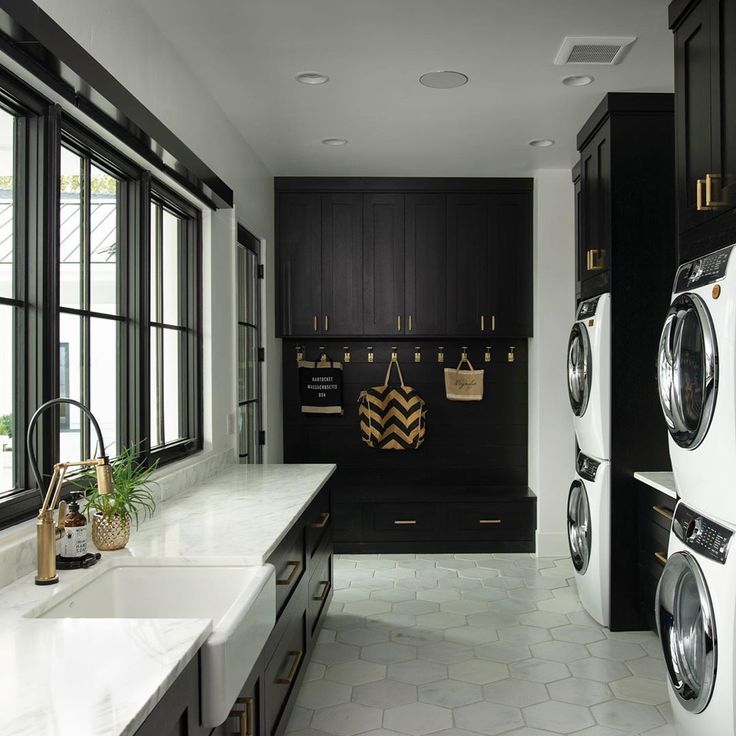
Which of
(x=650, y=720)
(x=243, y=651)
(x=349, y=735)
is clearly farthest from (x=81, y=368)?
(x=650, y=720)

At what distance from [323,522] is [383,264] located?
91.9 inches

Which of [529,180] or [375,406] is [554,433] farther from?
[529,180]

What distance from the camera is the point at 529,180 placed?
5320mm

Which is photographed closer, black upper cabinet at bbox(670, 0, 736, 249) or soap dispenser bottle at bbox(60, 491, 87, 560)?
soap dispenser bottle at bbox(60, 491, 87, 560)

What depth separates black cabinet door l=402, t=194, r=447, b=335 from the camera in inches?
211

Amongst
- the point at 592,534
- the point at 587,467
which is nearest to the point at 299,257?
the point at 587,467

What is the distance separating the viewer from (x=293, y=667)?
2699 mm

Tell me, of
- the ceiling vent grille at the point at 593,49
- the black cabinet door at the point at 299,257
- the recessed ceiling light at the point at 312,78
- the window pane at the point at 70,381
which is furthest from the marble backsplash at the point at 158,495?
the ceiling vent grille at the point at 593,49

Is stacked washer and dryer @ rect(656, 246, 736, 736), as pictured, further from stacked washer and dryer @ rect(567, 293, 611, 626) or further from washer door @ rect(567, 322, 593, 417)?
washer door @ rect(567, 322, 593, 417)

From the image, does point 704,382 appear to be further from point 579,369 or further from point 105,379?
point 105,379

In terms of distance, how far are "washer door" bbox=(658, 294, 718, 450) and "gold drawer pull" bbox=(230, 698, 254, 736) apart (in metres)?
1.46

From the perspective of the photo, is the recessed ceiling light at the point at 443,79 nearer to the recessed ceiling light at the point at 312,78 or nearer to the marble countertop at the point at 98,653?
the recessed ceiling light at the point at 312,78

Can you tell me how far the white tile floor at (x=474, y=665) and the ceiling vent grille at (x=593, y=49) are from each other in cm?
260

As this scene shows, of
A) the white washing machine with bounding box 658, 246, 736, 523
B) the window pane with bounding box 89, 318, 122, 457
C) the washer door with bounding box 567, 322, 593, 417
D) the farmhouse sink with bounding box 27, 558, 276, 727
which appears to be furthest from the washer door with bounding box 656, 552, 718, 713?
the window pane with bounding box 89, 318, 122, 457
